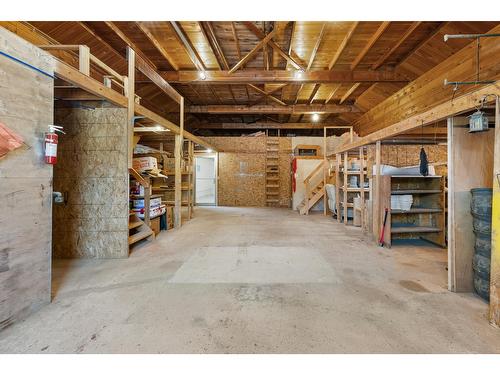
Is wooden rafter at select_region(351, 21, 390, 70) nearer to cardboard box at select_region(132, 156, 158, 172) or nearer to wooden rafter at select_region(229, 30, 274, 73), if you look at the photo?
wooden rafter at select_region(229, 30, 274, 73)

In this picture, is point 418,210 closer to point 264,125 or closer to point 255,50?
point 255,50

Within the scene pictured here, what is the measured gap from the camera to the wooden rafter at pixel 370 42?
3.69m

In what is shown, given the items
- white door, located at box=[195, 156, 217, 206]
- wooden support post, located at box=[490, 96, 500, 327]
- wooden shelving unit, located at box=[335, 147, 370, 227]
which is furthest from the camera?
white door, located at box=[195, 156, 217, 206]

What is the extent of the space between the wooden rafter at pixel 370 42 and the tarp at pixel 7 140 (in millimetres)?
5125

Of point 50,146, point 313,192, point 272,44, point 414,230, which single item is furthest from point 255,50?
point 313,192

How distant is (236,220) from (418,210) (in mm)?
4209

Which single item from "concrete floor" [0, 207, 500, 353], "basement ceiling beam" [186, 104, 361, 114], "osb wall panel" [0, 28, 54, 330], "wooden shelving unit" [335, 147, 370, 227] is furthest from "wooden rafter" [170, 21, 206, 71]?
"wooden shelving unit" [335, 147, 370, 227]

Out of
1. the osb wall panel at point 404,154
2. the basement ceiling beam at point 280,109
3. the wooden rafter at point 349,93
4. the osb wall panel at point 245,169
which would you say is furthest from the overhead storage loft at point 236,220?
the osb wall panel at point 245,169

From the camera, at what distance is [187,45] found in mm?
4289

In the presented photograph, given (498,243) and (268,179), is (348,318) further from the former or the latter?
(268,179)

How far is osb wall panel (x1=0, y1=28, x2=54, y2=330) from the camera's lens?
1.66 m

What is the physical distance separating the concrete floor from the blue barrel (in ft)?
0.54

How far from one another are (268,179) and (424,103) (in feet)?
19.5
